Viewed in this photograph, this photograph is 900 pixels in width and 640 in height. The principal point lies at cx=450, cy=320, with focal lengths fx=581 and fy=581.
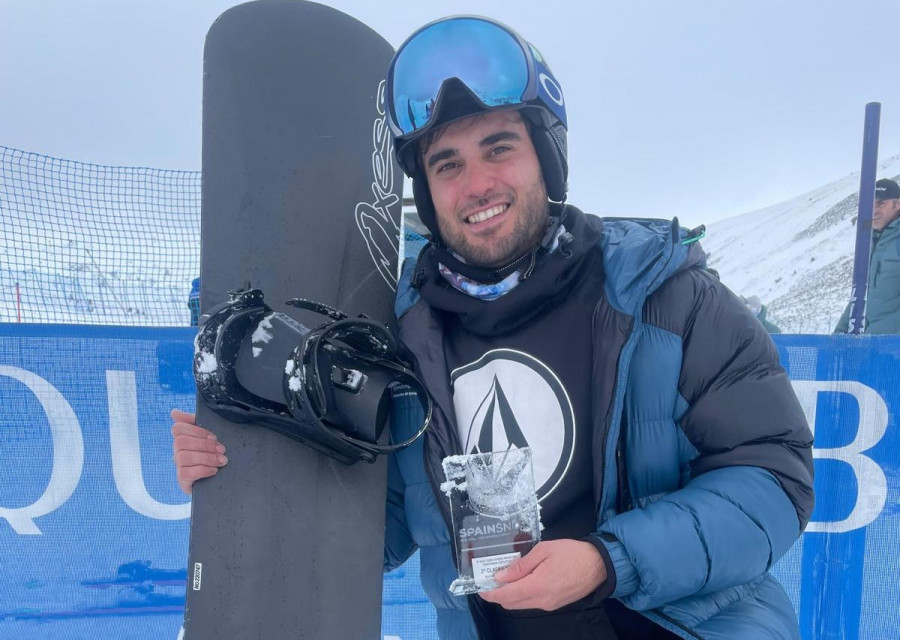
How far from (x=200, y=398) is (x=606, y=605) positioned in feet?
3.54

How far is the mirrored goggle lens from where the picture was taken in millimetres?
1389

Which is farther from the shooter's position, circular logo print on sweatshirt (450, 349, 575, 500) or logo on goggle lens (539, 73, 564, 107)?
logo on goggle lens (539, 73, 564, 107)

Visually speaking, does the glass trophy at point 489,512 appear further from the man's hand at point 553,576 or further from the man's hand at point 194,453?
the man's hand at point 194,453

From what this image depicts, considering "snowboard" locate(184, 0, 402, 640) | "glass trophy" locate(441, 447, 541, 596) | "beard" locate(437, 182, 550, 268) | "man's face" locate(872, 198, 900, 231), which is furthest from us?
"man's face" locate(872, 198, 900, 231)

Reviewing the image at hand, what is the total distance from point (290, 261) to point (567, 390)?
861 millimetres

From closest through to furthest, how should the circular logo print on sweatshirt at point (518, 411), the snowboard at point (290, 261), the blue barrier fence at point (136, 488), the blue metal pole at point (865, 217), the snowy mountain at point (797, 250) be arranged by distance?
the circular logo print on sweatshirt at point (518, 411), the snowboard at point (290, 261), the blue barrier fence at point (136, 488), the blue metal pole at point (865, 217), the snowy mountain at point (797, 250)

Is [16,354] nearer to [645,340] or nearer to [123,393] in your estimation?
[123,393]

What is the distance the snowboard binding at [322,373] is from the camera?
1.31 meters

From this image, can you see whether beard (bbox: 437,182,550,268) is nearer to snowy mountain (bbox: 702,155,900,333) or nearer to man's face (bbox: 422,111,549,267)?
man's face (bbox: 422,111,549,267)

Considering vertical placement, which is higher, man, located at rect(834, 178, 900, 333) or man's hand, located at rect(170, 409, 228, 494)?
man, located at rect(834, 178, 900, 333)

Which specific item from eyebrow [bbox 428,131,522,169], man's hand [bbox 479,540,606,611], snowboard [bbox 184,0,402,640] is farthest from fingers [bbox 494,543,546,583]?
eyebrow [bbox 428,131,522,169]

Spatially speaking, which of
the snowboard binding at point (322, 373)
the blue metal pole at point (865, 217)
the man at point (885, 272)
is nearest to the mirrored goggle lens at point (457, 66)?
the snowboard binding at point (322, 373)

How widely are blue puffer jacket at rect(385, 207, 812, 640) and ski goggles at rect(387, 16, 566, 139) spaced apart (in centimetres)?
39

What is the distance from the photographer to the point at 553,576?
3.24 feet
